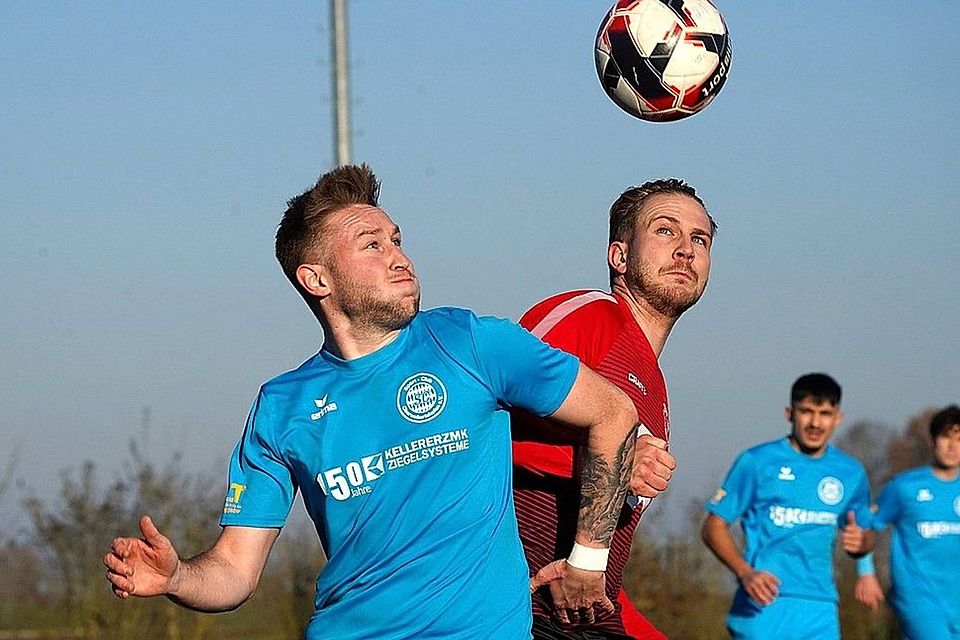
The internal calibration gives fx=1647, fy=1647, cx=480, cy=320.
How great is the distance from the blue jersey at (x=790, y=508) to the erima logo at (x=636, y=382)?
18.4 ft

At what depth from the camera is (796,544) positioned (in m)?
10.9

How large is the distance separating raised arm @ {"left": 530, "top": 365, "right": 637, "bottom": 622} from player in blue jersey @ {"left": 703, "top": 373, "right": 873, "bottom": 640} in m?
5.67

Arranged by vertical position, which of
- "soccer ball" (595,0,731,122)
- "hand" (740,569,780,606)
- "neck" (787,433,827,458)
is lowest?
"hand" (740,569,780,606)

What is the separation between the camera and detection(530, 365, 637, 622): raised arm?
4980mm

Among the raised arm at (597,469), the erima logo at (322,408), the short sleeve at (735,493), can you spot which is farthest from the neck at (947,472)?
the erima logo at (322,408)

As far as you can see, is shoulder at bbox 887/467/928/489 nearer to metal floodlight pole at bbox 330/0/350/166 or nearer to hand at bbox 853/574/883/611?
hand at bbox 853/574/883/611

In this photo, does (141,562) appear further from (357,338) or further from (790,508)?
(790,508)

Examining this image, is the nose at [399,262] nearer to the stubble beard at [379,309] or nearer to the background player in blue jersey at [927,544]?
the stubble beard at [379,309]

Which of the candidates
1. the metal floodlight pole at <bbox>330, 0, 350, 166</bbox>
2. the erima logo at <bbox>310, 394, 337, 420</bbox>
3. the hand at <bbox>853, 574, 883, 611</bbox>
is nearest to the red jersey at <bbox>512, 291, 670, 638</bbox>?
the erima logo at <bbox>310, 394, 337, 420</bbox>

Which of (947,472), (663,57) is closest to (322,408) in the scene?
(663,57)

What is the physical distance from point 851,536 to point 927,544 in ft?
4.09

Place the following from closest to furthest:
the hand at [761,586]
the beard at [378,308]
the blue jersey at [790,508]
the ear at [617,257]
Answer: the beard at [378,308] → the ear at [617,257] → the hand at [761,586] → the blue jersey at [790,508]

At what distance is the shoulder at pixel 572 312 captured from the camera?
18.6 feet

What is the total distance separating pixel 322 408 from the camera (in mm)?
4953
